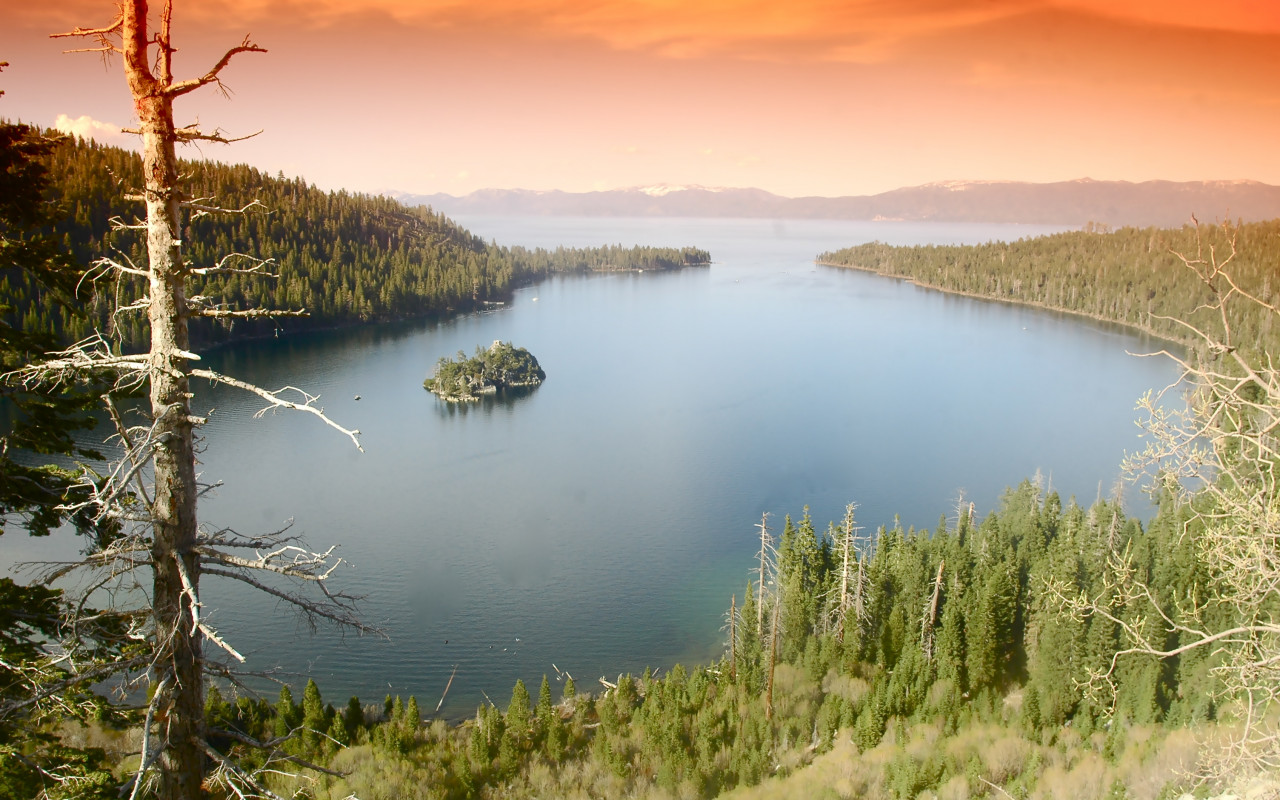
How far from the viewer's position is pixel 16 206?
4.76 meters

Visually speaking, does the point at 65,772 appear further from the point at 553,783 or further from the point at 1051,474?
the point at 1051,474

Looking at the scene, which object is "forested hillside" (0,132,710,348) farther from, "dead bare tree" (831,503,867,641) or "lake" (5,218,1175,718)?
"dead bare tree" (831,503,867,641)

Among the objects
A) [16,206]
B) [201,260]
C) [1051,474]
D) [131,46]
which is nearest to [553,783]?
[16,206]

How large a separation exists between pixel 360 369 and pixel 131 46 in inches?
1752

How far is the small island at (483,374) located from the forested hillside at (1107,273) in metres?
40.0

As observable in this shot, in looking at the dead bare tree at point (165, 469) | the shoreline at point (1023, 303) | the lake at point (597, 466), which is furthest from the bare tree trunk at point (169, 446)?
the shoreline at point (1023, 303)

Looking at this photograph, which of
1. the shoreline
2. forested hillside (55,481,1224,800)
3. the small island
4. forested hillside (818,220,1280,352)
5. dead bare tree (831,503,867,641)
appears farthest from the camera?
the shoreline

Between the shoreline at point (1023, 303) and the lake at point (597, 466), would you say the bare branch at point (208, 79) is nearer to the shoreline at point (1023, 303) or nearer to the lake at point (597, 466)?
the lake at point (597, 466)

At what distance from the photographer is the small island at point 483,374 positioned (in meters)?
40.8

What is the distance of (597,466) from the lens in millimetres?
30812

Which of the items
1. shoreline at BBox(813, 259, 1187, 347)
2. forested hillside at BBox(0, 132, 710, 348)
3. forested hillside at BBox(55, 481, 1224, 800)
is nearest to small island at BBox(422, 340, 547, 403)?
forested hillside at BBox(0, 132, 710, 348)

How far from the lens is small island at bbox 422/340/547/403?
134 feet

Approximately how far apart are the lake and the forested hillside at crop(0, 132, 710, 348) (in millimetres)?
4010

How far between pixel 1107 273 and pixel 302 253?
73.5 meters
